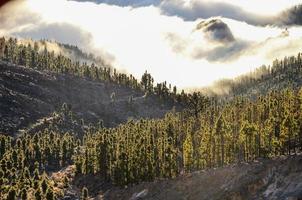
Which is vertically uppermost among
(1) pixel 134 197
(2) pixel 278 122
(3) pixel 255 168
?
(2) pixel 278 122

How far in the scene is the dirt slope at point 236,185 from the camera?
3938 inches

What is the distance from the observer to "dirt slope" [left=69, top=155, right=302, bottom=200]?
100 m

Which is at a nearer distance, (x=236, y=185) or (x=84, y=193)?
(x=236, y=185)

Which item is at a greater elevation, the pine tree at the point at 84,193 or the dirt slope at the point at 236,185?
the dirt slope at the point at 236,185

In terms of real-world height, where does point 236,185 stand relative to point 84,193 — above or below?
above

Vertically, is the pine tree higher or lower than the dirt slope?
lower

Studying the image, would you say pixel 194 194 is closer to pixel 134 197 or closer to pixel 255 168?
pixel 255 168

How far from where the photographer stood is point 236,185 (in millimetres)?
114062

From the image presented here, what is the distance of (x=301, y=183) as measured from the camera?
94.1 metres

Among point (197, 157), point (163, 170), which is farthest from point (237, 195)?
point (197, 157)

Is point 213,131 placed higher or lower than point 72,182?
higher

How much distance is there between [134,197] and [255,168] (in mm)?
42630

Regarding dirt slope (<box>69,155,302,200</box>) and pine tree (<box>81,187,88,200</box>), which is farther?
pine tree (<box>81,187,88,200</box>)

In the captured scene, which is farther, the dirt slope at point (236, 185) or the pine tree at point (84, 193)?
the pine tree at point (84, 193)
